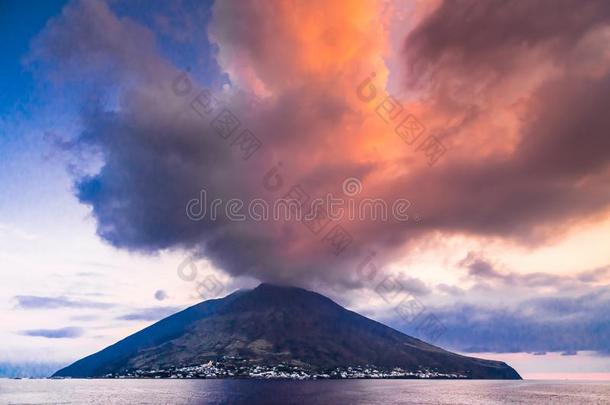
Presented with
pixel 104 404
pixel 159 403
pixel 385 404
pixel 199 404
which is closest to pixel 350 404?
pixel 385 404

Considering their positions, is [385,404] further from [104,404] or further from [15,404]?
[15,404]

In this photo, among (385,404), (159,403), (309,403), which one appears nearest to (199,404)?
(159,403)

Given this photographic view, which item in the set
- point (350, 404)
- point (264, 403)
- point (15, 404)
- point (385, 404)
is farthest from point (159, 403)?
point (385, 404)

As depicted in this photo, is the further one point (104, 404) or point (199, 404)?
point (104, 404)

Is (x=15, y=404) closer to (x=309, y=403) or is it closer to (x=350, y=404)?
(x=309, y=403)

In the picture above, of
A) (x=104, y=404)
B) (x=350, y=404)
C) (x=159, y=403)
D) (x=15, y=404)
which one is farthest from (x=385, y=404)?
(x=15, y=404)

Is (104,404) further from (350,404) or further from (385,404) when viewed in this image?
(385,404)

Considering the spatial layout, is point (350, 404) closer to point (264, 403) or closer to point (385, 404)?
point (385, 404)
